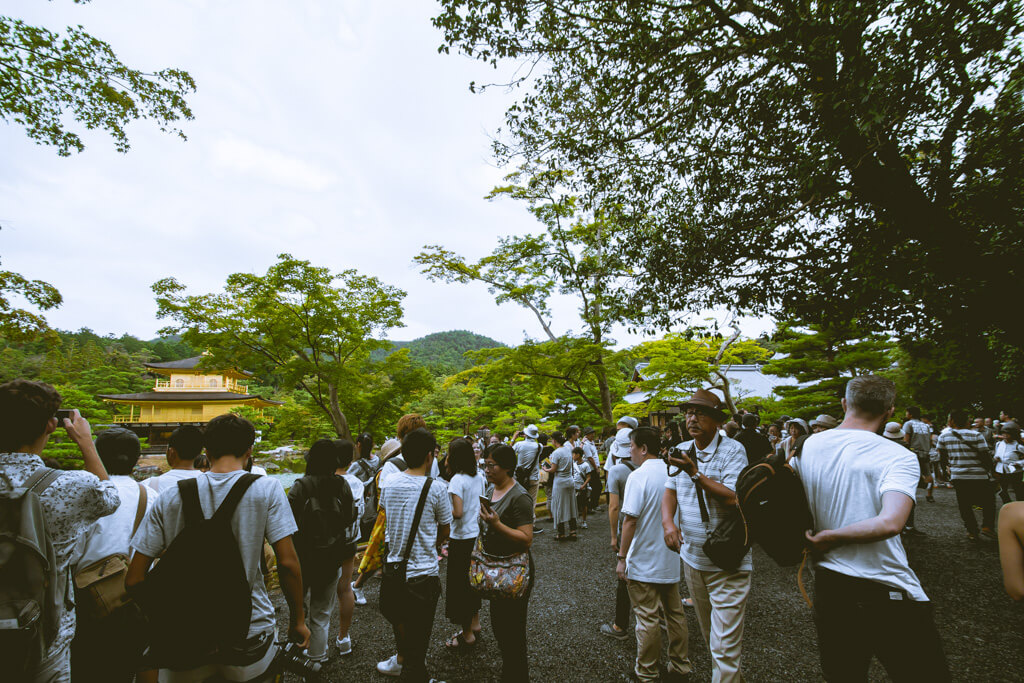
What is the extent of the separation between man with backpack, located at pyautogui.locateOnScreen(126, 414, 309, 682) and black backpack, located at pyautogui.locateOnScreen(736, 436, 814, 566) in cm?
222

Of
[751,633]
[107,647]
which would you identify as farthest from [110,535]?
[751,633]

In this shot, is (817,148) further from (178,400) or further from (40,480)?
(178,400)

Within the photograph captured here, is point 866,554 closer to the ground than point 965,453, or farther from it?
Result: farther from it

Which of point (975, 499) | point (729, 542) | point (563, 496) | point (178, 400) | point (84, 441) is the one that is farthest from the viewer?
point (178, 400)

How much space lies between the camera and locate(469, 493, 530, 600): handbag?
255 centimetres

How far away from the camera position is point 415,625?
8.56ft

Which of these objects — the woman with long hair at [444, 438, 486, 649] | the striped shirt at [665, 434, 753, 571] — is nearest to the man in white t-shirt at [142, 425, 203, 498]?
A: the woman with long hair at [444, 438, 486, 649]

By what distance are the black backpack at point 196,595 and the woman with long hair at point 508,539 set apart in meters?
1.21

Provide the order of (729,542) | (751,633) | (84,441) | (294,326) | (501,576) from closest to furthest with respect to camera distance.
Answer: (84,441), (729,542), (501,576), (751,633), (294,326)

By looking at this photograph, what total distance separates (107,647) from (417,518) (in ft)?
5.22

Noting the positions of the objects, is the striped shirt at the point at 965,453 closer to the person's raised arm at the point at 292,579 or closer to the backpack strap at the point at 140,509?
the person's raised arm at the point at 292,579

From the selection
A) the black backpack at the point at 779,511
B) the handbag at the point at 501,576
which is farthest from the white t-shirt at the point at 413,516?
the black backpack at the point at 779,511

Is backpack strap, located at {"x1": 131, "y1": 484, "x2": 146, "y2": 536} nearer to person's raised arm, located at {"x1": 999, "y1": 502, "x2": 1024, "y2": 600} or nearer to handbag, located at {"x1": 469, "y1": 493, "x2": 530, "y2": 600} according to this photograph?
handbag, located at {"x1": 469, "y1": 493, "x2": 530, "y2": 600}

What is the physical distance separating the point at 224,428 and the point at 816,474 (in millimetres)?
2834
